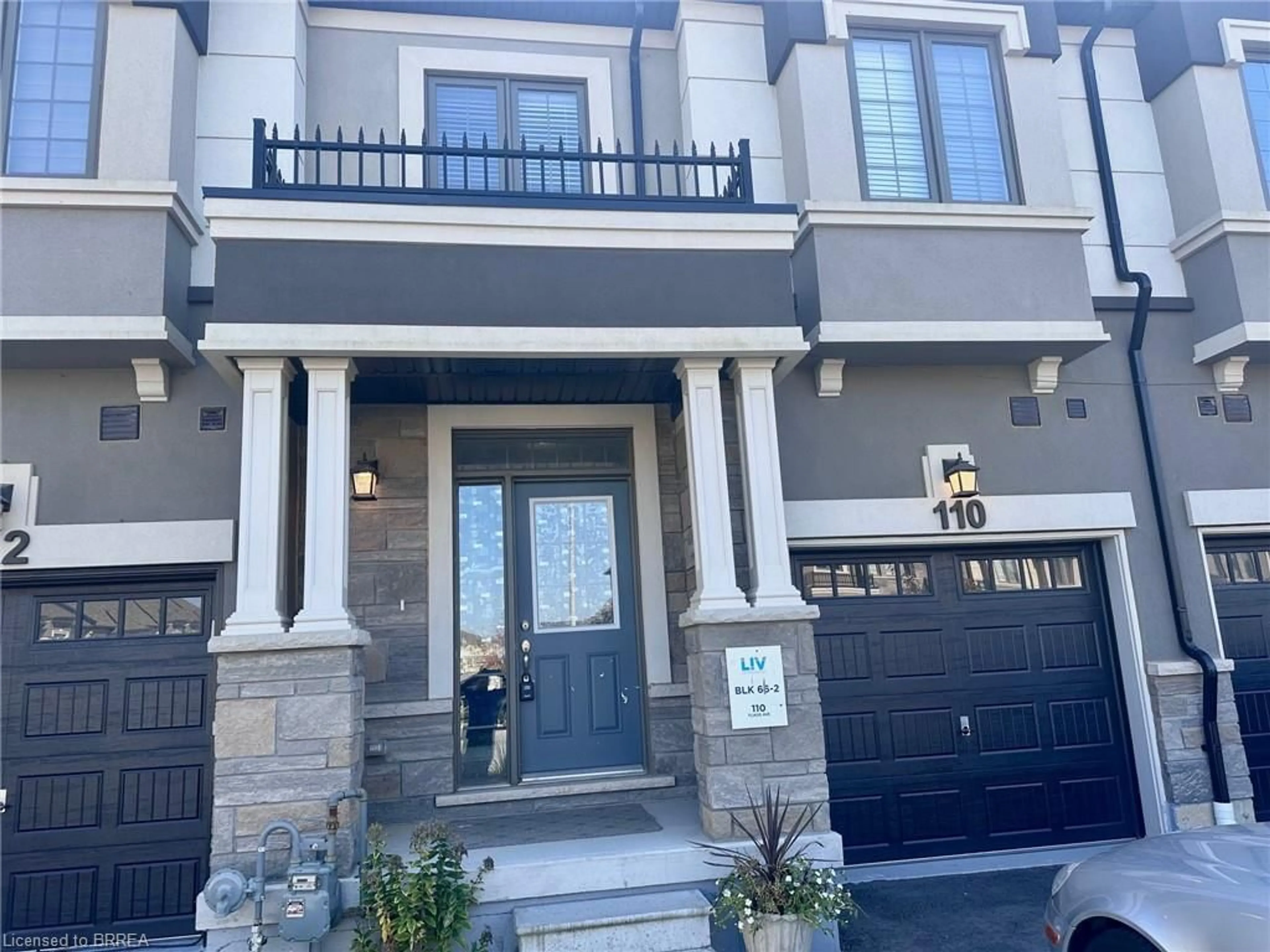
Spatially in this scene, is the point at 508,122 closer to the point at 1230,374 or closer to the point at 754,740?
the point at 754,740

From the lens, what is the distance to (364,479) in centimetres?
518

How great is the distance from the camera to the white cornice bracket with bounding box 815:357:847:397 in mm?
5488

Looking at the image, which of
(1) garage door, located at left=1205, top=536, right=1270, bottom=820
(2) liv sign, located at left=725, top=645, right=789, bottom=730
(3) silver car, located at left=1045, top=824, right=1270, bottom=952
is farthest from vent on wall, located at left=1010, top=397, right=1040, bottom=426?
(3) silver car, located at left=1045, top=824, right=1270, bottom=952

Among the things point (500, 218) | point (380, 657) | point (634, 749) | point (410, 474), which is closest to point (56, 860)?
point (380, 657)

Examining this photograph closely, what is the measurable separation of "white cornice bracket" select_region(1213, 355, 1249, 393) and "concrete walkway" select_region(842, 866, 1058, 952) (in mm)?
3702

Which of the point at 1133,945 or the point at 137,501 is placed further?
the point at 137,501

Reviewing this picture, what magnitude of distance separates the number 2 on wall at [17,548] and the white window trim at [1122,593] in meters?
4.58

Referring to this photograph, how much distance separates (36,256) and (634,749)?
15.3 feet

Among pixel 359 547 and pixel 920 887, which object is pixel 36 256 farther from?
pixel 920 887

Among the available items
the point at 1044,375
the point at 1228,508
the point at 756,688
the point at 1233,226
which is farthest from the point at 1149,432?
the point at 756,688

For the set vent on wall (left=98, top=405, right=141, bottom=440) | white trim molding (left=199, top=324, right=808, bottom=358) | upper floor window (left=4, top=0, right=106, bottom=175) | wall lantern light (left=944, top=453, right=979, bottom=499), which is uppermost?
upper floor window (left=4, top=0, right=106, bottom=175)

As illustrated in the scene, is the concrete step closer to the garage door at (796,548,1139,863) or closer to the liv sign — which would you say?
the liv sign

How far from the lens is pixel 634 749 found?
213 inches

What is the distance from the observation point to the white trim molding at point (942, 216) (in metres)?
5.34
